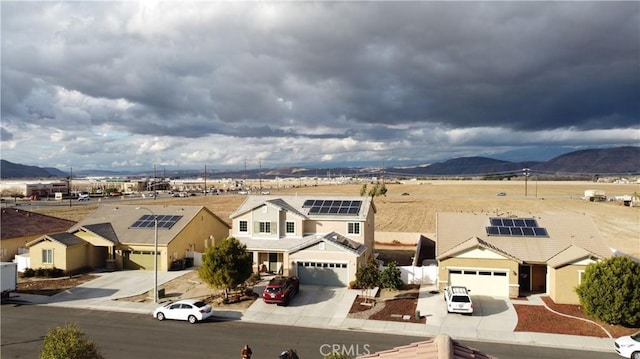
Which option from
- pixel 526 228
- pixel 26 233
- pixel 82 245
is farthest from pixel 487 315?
pixel 26 233

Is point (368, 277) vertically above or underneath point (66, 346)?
underneath

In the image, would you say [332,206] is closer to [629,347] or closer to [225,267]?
[225,267]

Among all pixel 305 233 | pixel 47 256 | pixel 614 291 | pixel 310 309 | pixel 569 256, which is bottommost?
pixel 310 309

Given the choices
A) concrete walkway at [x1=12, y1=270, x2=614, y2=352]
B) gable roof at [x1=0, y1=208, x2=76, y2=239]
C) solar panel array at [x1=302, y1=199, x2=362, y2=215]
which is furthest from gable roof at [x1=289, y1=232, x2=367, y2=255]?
gable roof at [x1=0, y1=208, x2=76, y2=239]

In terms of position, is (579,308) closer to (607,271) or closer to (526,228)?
(607,271)

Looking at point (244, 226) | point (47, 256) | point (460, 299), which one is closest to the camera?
point (460, 299)

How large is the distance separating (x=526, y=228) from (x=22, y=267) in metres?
46.2

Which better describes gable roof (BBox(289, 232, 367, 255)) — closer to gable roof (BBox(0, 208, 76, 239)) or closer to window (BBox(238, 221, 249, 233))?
window (BBox(238, 221, 249, 233))

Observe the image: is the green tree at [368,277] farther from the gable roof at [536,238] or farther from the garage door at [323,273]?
the gable roof at [536,238]

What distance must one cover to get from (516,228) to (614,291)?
1164 centimetres

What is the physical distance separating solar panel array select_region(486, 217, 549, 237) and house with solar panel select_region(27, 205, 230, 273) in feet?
95.0

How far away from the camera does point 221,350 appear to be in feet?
77.9

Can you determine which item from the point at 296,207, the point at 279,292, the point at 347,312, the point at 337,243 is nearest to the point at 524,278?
the point at 337,243

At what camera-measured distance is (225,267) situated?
1257 inches
